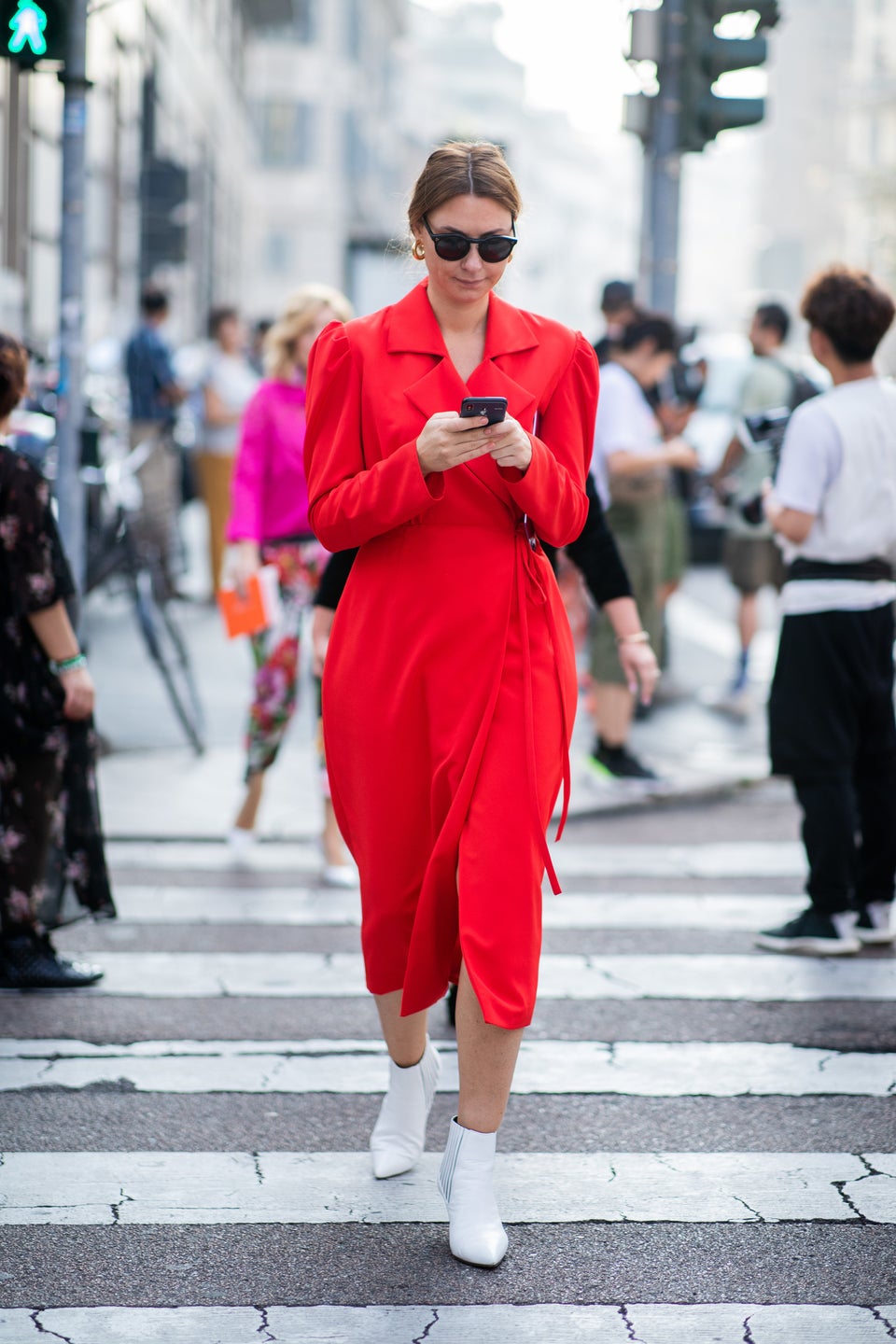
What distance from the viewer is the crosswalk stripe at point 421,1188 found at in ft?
11.6

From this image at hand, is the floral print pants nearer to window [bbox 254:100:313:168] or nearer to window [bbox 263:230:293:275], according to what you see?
window [bbox 254:100:313:168]

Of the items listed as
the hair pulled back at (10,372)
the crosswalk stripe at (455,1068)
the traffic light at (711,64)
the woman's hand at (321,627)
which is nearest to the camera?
the woman's hand at (321,627)

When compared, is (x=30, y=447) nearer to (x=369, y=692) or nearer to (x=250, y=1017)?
(x=250, y=1017)

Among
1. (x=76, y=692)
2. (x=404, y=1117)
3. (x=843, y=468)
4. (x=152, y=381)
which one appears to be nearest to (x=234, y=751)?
(x=76, y=692)

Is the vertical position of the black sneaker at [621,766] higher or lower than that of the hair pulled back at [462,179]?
lower

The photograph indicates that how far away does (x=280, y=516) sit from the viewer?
627cm

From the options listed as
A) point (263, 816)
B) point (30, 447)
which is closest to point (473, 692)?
point (263, 816)

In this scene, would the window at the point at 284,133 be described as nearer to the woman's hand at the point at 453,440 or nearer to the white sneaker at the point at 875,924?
the white sneaker at the point at 875,924

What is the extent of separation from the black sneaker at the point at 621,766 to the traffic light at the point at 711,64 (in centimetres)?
316

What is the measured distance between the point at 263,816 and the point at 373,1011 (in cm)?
245

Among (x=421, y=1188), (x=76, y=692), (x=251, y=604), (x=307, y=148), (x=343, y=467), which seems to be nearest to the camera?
(x=343, y=467)

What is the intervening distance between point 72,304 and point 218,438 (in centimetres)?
575

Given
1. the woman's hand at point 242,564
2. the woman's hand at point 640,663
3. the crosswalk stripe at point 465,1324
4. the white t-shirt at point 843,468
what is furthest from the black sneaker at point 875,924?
the crosswalk stripe at point 465,1324

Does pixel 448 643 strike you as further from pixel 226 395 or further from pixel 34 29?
pixel 226 395
